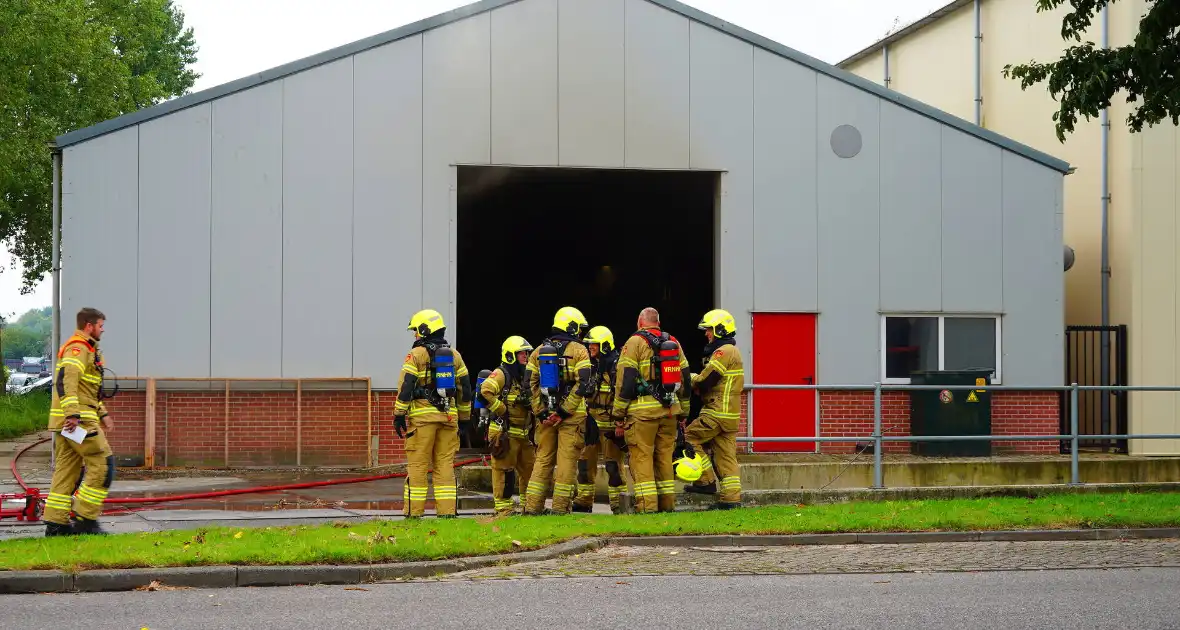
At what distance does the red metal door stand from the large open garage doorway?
6.08 ft

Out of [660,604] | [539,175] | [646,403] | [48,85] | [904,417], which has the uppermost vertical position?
[48,85]

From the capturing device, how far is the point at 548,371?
486 inches

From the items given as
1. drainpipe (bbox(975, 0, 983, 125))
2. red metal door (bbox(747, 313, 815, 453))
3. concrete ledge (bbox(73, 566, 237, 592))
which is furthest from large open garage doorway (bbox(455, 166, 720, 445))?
concrete ledge (bbox(73, 566, 237, 592))

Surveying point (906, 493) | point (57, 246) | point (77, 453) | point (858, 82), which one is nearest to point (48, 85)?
point (57, 246)

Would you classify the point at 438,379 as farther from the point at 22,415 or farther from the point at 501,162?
the point at 22,415

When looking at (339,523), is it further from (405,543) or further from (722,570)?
(722,570)

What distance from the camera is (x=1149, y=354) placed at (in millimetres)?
20000

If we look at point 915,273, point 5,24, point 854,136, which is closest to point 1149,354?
point 915,273

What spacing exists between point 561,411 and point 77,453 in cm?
429

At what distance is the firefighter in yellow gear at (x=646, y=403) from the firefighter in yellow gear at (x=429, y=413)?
5.26 feet

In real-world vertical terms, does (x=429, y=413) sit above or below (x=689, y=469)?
above

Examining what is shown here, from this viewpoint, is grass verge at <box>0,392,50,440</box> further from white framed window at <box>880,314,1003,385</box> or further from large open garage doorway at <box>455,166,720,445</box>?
white framed window at <box>880,314,1003,385</box>

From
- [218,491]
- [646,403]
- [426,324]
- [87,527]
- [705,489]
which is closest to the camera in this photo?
Result: [87,527]

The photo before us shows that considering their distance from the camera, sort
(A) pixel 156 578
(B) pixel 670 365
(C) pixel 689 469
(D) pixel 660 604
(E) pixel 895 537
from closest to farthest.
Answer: (D) pixel 660 604, (A) pixel 156 578, (E) pixel 895 537, (B) pixel 670 365, (C) pixel 689 469
